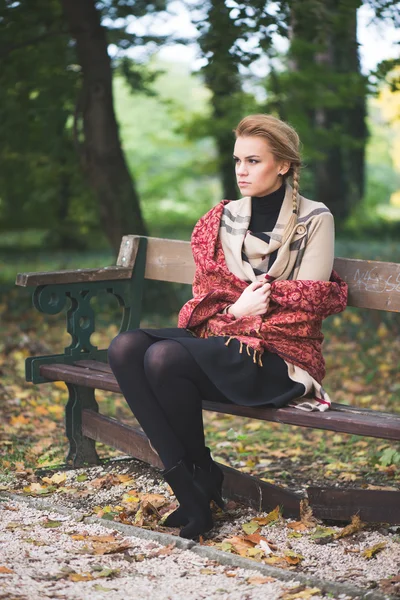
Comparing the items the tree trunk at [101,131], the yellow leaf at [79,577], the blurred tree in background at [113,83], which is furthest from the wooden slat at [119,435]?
the tree trunk at [101,131]

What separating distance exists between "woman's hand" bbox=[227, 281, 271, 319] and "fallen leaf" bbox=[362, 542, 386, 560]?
1040mm

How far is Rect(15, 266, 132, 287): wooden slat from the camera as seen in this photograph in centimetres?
444

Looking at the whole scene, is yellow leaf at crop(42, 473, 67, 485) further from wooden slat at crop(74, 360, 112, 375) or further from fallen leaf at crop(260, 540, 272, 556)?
fallen leaf at crop(260, 540, 272, 556)

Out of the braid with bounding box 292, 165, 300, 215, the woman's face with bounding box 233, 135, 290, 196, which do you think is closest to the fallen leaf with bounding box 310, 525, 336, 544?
the braid with bounding box 292, 165, 300, 215

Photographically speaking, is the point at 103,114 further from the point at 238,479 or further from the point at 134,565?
the point at 134,565

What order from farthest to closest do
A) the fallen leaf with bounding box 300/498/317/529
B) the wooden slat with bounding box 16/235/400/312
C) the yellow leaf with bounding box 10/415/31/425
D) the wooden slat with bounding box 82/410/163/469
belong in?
the yellow leaf with bounding box 10/415/31/425, the wooden slat with bounding box 82/410/163/469, the wooden slat with bounding box 16/235/400/312, the fallen leaf with bounding box 300/498/317/529

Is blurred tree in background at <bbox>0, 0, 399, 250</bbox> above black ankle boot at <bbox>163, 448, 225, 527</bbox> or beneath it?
above

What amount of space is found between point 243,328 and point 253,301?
12 centimetres

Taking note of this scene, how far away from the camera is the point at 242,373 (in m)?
3.58

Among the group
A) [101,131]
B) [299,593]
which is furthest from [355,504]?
[101,131]

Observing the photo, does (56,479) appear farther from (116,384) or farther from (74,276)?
(74,276)

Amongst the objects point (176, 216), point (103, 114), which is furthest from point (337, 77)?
point (176, 216)

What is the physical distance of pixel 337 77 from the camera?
34.0 ft

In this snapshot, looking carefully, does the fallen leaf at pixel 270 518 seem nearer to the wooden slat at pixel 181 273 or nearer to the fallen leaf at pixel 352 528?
the fallen leaf at pixel 352 528
